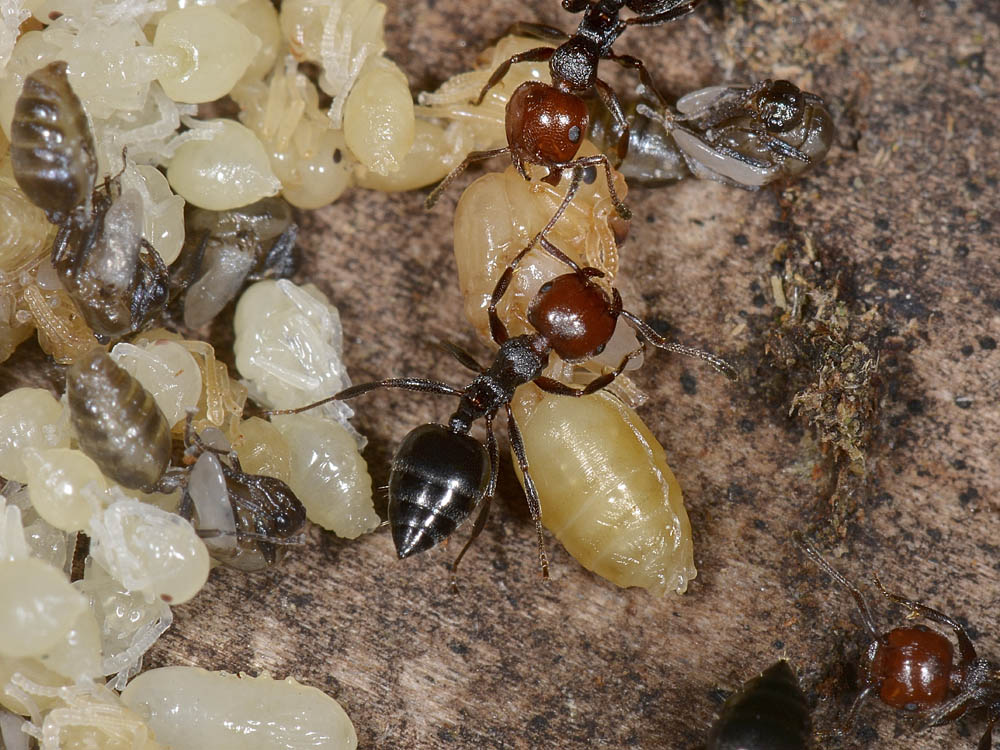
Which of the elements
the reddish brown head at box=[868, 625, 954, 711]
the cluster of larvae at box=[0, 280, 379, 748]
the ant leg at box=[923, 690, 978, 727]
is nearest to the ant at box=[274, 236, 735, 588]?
the cluster of larvae at box=[0, 280, 379, 748]

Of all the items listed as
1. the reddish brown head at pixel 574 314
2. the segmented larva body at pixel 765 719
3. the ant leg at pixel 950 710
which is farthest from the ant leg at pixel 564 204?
the ant leg at pixel 950 710

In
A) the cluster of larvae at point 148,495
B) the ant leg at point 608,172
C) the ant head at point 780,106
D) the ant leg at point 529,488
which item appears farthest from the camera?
the ant head at point 780,106

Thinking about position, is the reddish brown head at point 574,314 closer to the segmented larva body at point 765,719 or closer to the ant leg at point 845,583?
the ant leg at point 845,583

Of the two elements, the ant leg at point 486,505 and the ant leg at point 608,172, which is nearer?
the ant leg at point 486,505

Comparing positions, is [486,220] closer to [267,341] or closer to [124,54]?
[267,341]

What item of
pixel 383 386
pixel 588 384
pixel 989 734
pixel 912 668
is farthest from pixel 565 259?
pixel 989 734
